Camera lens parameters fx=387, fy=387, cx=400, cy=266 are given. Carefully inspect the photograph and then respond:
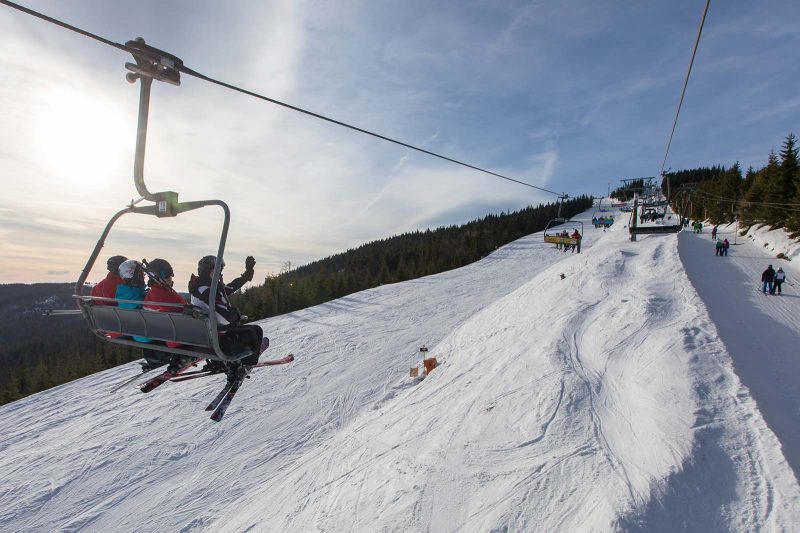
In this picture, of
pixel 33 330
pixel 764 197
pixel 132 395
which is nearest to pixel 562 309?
pixel 132 395

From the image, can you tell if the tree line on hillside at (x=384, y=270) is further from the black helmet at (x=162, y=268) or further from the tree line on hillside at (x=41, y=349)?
the black helmet at (x=162, y=268)

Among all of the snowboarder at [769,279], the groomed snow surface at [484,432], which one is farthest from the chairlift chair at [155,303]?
the snowboarder at [769,279]

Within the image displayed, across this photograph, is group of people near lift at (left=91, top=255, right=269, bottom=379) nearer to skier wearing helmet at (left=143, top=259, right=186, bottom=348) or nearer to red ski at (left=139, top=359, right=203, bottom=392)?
skier wearing helmet at (left=143, top=259, right=186, bottom=348)

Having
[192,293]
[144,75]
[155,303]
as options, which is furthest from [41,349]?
[144,75]

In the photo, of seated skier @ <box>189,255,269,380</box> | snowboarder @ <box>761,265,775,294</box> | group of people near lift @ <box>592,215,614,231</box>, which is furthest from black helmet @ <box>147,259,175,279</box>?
group of people near lift @ <box>592,215,614,231</box>

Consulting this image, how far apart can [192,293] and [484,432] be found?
6292 mm

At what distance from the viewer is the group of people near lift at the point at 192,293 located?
4555 mm

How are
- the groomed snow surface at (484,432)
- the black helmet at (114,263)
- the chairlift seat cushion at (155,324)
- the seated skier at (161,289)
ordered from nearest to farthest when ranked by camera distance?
the chairlift seat cushion at (155,324) < the seated skier at (161,289) < the black helmet at (114,263) < the groomed snow surface at (484,432)

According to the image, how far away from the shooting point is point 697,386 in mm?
7754

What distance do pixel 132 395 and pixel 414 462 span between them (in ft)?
50.3

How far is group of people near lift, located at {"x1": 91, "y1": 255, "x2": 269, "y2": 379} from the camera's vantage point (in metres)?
4.55

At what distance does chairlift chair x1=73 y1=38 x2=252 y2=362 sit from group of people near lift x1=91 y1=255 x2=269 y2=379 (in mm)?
140

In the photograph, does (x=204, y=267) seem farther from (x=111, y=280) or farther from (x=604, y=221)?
(x=604, y=221)

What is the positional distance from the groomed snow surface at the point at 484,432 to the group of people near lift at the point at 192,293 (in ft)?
13.4
